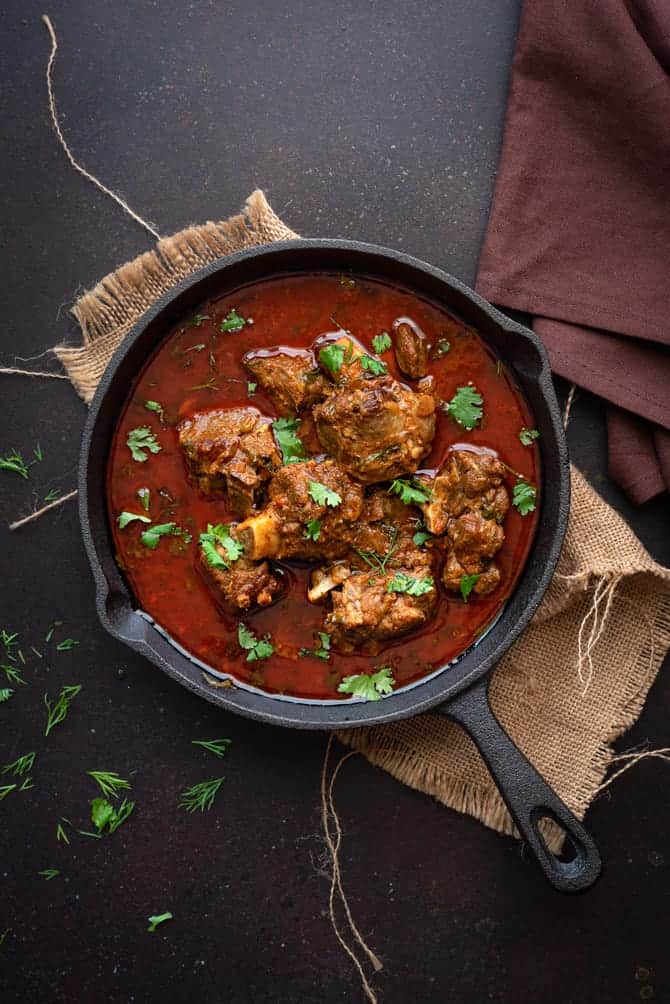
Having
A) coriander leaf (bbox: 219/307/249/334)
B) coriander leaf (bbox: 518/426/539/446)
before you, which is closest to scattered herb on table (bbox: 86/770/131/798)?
coriander leaf (bbox: 219/307/249/334)

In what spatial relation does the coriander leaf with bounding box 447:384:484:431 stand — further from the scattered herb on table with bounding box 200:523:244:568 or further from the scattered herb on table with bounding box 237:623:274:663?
the scattered herb on table with bounding box 237:623:274:663

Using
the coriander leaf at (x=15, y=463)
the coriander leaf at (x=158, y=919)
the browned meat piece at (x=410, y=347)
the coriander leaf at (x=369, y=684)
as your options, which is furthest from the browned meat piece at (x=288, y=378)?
the coriander leaf at (x=158, y=919)

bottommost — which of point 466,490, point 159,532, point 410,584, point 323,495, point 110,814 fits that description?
point 110,814

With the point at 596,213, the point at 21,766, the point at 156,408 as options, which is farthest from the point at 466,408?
the point at 21,766

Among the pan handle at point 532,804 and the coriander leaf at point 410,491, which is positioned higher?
the coriander leaf at point 410,491

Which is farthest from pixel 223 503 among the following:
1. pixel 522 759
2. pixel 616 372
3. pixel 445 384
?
pixel 616 372

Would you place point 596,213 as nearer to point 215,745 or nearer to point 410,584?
point 410,584

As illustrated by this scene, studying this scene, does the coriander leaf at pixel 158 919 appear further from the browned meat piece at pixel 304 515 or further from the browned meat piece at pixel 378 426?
the browned meat piece at pixel 378 426
